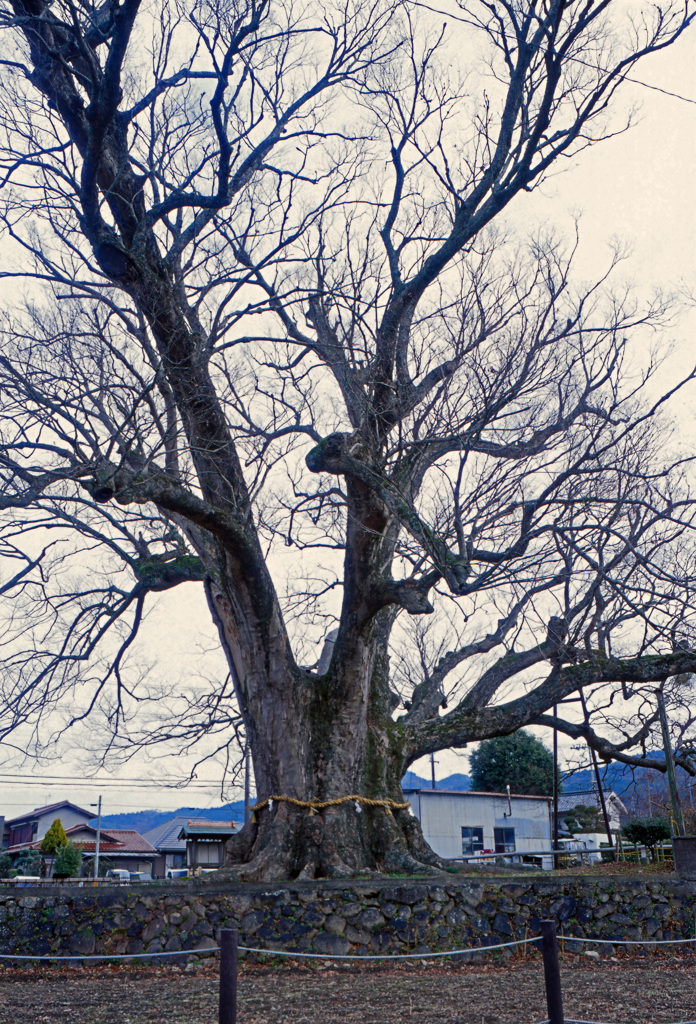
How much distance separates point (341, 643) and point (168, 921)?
3703mm

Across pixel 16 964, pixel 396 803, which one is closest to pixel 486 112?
pixel 396 803

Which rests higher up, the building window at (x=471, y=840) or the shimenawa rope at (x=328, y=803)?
the shimenawa rope at (x=328, y=803)

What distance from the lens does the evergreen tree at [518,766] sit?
1391 inches

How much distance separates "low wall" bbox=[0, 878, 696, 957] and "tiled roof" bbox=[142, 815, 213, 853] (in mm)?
29517

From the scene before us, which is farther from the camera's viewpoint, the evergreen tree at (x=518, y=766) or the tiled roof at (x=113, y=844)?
the evergreen tree at (x=518, y=766)

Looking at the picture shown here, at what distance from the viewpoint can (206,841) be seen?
31000 millimetres

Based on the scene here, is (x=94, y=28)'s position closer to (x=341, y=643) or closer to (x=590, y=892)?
(x=341, y=643)

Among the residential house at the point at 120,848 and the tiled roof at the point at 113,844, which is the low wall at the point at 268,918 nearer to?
the tiled roof at the point at 113,844

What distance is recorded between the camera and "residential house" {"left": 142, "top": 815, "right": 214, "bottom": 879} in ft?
119

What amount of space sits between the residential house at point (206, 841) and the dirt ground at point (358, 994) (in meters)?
24.6

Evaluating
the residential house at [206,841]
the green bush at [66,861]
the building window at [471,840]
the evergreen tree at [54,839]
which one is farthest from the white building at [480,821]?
the green bush at [66,861]

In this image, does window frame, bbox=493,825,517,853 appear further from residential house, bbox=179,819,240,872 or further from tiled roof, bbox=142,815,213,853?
tiled roof, bbox=142,815,213,853

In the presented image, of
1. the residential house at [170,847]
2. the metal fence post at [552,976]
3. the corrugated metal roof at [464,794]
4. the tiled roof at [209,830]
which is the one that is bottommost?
the residential house at [170,847]

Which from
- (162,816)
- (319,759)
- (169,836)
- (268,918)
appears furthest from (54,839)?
(162,816)
